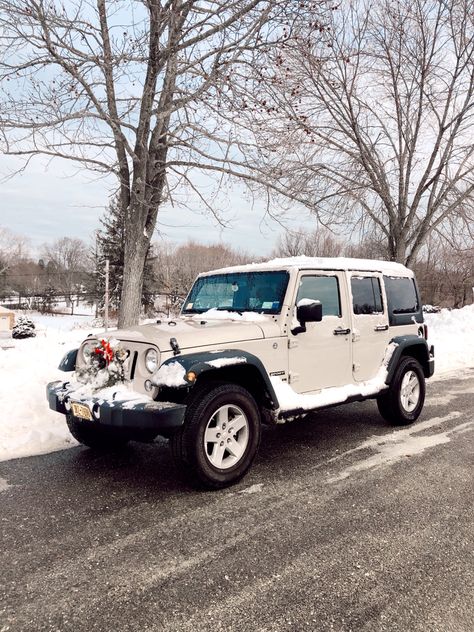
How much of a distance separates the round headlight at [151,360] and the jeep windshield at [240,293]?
1.38 m

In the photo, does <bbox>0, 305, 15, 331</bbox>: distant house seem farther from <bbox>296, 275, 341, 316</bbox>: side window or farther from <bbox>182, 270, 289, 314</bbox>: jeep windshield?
<bbox>296, 275, 341, 316</bbox>: side window

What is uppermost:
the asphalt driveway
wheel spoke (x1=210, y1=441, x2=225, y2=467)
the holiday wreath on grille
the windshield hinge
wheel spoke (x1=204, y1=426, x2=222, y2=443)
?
the windshield hinge

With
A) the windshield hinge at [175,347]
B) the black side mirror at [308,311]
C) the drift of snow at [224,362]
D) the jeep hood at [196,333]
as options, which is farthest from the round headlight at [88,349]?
the black side mirror at [308,311]

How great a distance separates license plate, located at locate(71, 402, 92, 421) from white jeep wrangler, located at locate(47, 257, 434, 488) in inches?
0.5

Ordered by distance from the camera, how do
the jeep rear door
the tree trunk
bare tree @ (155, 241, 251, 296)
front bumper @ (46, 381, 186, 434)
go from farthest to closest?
bare tree @ (155, 241, 251, 296) < the tree trunk < the jeep rear door < front bumper @ (46, 381, 186, 434)

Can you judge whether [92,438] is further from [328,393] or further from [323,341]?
[323,341]

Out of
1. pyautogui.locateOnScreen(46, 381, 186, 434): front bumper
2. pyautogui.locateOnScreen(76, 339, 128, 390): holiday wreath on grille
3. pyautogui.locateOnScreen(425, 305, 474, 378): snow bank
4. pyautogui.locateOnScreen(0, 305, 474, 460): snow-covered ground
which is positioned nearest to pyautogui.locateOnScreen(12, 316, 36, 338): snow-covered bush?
pyautogui.locateOnScreen(0, 305, 474, 460): snow-covered ground

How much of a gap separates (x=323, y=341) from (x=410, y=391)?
192 cm

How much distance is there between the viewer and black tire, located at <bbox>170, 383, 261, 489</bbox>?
3697 millimetres

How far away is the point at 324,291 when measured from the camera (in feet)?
16.8

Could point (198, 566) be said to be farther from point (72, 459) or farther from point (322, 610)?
point (72, 459)

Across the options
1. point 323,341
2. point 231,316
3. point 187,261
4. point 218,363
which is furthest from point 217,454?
point 187,261

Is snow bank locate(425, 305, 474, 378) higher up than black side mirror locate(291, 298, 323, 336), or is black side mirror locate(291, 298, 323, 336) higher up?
black side mirror locate(291, 298, 323, 336)

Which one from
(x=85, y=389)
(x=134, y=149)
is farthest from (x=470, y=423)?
(x=134, y=149)
